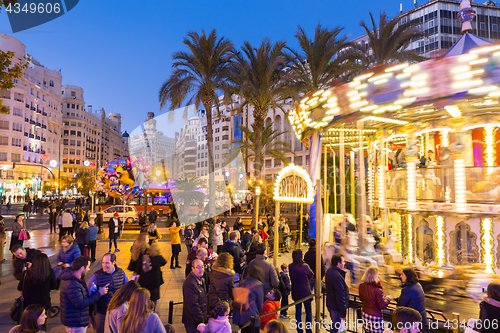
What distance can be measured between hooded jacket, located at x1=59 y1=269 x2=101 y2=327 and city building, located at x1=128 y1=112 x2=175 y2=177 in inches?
1056

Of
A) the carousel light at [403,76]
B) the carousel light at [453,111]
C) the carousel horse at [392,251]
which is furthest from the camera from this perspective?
the carousel horse at [392,251]

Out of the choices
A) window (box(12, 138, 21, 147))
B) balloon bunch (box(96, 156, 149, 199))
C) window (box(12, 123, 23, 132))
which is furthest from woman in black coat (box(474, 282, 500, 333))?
window (box(12, 123, 23, 132))

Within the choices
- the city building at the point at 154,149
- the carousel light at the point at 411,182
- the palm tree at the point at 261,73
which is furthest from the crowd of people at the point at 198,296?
the city building at the point at 154,149

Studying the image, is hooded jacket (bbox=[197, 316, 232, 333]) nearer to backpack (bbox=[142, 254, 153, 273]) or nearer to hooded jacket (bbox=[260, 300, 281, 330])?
hooded jacket (bbox=[260, 300, 281, 330])

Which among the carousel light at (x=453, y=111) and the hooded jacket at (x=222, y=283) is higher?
the carousel light at (x=453, y=111)

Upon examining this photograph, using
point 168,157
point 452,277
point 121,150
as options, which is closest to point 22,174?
point 168,157

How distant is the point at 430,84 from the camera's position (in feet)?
21.9

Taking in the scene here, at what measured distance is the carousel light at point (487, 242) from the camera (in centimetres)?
915

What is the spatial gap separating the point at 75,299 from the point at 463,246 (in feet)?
31.9

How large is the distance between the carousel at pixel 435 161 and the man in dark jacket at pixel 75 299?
645cm

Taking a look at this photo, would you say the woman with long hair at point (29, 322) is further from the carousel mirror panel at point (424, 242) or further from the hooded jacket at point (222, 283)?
the carousel mirror panel at point (424, 242)

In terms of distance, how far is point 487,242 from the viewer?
9.25 meters

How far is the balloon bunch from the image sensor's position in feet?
85.8

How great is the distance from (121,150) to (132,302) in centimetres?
14089
